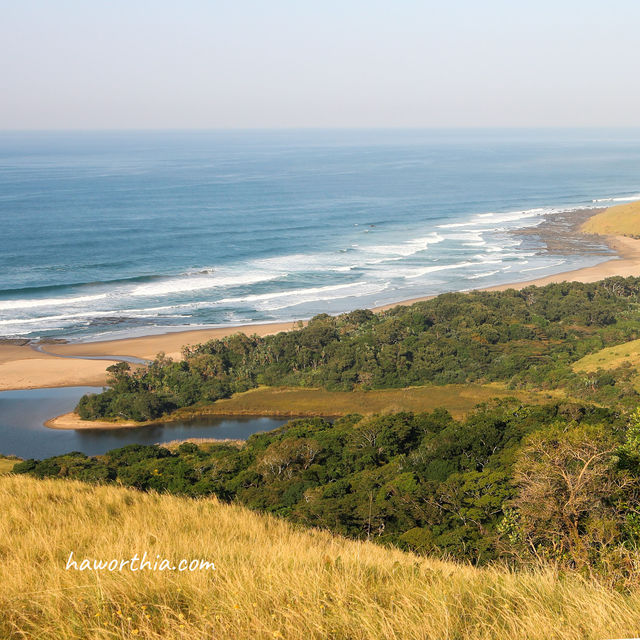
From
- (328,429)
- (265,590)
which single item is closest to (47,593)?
(265,590)

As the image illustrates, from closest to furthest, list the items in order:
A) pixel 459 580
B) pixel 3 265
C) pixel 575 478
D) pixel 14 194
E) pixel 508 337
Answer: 1. pixel 459 580
2. pixel 575 478
3. pixel 508 337
4. pixel 3 265
5. pixel 14 194

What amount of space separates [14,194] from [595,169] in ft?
449

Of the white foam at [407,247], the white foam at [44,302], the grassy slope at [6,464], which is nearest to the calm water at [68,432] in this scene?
the grassy slope at [6,464]

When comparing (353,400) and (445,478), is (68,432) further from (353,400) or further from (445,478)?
(445,478)

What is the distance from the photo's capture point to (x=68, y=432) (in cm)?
3303

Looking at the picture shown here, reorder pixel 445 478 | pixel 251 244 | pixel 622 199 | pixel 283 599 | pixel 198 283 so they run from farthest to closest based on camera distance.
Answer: pixel 622 199, pixel 251 244, pixel 198 283, pixel 445 478, pixel 283 599

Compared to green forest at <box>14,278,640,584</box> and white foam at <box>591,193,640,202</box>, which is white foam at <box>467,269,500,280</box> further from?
white foam at <box>591,193,640,202</box>

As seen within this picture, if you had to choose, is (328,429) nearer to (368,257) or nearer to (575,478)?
(575,478)

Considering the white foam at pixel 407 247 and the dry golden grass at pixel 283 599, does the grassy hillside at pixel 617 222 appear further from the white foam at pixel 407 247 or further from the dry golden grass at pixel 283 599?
the dry golden grass at pixel 283 599

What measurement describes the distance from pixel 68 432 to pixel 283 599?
30913 mm

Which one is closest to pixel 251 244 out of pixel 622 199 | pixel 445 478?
pixel 445 478

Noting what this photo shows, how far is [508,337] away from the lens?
141 feet

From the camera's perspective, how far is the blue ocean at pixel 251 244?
5595 centimetres

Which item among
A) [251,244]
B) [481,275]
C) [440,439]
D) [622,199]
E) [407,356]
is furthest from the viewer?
[622,199]
